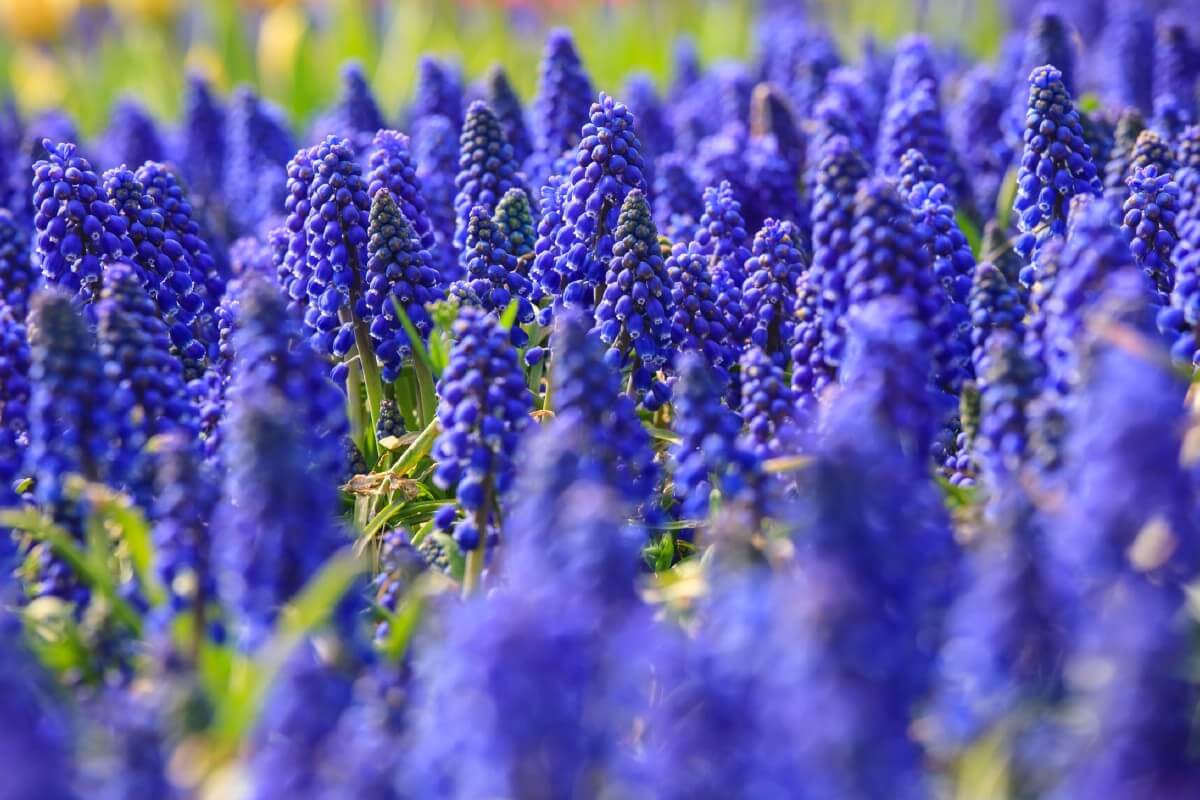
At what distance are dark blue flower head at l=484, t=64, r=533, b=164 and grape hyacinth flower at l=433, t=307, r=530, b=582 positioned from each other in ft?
12.8

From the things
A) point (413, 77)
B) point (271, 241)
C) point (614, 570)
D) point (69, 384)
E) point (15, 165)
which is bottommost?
point (614, 570)

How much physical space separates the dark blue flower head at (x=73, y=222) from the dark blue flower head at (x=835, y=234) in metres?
2.84

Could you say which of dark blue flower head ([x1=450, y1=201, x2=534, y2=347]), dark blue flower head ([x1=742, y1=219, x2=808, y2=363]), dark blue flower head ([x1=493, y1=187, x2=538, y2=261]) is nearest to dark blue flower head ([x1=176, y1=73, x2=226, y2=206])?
dark blue flower head ([x1=493, y1=187, x2=538, y2=261])

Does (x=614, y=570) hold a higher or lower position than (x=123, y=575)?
lower

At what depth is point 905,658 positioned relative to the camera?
130 inches

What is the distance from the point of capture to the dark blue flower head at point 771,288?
6113 millimetres

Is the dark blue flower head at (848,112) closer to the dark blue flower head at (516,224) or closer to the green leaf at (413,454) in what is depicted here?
the dark blue flower head at (516,224)

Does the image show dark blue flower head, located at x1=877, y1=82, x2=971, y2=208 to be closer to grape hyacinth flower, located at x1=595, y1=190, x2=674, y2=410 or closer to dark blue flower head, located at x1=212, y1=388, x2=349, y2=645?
grape hyacinth flower, located at x1=595, y1=190, x2=674, y2=410

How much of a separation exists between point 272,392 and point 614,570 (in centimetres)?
169

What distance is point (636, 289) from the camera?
5.60 meters

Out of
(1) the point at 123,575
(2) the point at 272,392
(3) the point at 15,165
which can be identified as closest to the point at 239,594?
(2) the point at 272,392

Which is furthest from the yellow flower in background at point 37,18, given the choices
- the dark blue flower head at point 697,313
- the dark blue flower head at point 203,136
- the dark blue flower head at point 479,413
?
the dark blue flower head at point 479,413

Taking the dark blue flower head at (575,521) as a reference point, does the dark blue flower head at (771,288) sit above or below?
above

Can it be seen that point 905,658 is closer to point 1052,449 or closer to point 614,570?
point 614,570
